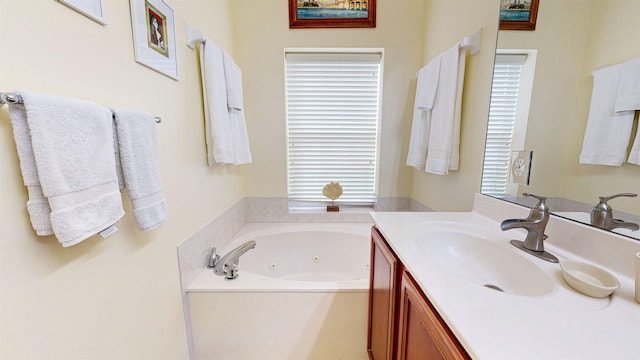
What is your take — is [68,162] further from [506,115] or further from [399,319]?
[506,115]

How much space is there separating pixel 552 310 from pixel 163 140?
4.67ft

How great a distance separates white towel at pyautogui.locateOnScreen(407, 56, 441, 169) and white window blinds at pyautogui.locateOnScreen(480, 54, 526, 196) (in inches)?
15.9

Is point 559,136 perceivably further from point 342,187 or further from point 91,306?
point 91,306

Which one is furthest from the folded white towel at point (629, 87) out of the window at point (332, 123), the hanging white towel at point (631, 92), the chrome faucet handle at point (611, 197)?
the window at point (332, 123)

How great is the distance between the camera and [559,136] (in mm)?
834

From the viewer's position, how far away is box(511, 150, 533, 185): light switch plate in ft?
3.19

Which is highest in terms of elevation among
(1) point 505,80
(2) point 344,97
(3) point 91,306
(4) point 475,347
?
(2) point 344,97

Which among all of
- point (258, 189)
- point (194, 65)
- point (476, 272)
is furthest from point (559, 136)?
point (258, 189)

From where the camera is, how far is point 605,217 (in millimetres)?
704

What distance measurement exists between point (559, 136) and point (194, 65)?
69.2 inches

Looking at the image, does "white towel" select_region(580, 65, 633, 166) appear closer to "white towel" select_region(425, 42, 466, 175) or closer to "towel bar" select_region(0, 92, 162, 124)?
"white towel" select_region(425, 42, 466, 175)

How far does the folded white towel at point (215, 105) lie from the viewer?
131cm

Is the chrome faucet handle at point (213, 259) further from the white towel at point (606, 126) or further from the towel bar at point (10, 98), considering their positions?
the white towel at point (606, 126)

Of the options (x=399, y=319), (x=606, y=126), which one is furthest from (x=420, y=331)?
(x=606, y=126)
